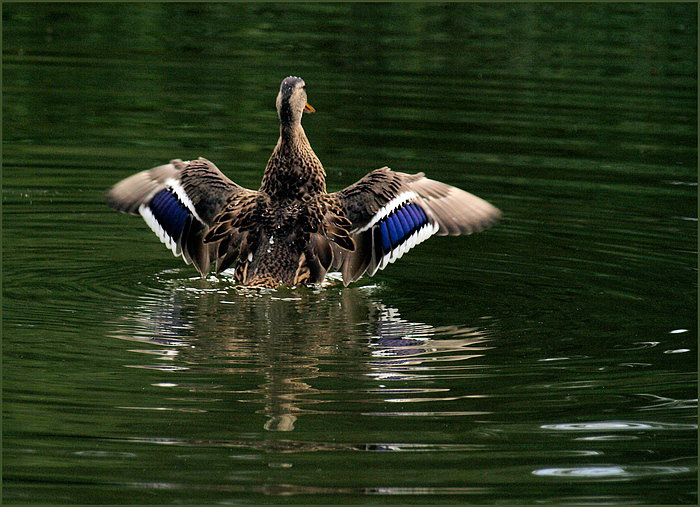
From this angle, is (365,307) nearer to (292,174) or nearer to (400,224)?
(400,224)

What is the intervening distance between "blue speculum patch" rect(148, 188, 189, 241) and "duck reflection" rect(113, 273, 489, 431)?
49 cm

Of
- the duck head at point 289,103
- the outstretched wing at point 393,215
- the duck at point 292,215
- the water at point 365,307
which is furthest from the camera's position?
the duck head at point 289,103

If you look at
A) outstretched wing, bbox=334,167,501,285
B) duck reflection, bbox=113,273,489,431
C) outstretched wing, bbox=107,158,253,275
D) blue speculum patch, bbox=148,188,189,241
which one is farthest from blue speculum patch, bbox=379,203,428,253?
blue speculum patch, bbox=148,188,189,241

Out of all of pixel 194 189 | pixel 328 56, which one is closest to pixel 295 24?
pixel 328 56

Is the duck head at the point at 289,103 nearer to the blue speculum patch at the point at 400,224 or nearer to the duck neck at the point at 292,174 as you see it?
the duck neck at the point at 292,174

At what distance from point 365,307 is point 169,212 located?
1740 millimetres

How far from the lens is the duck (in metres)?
8.48

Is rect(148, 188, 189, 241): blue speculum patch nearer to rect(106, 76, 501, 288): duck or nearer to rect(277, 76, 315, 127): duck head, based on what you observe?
rect(106, 76, 501, 288): duck

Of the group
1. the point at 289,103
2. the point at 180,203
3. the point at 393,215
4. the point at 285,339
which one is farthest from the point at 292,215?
the point at 285,339

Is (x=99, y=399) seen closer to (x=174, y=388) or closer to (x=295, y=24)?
(x=174, y=388)

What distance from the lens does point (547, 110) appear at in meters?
15.1

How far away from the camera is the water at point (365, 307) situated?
18.0 feet

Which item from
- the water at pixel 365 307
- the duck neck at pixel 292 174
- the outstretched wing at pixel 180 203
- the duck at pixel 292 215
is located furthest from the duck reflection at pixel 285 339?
the duck neck at pixel 292 174

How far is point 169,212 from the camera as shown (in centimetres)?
888
